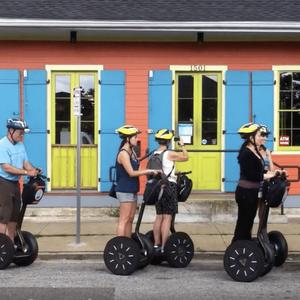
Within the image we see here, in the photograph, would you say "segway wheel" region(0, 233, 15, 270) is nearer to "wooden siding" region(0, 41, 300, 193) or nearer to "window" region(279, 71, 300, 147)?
"wooden siding" region(0, 41, 300, 193)

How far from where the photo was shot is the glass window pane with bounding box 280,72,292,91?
424 inches

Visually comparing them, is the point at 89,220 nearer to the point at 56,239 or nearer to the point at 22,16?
the point at 56,239

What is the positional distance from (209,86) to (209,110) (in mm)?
444

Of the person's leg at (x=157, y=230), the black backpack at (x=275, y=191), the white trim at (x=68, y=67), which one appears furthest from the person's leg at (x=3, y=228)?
the white trim at (x=68, y=67)

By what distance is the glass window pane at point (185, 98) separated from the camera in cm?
1077

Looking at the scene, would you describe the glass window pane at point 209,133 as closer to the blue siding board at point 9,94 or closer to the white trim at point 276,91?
the white trim at point 276,91

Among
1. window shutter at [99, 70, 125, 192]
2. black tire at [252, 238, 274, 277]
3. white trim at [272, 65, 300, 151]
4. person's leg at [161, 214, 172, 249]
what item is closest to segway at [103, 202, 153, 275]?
person's leg at [161, 214, 172, 249]

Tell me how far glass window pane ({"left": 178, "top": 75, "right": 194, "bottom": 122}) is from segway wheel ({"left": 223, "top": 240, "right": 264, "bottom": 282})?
182 inches

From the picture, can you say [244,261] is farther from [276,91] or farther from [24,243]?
[276,91]

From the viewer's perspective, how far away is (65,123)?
35.3 feet

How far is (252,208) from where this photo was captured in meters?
6.60

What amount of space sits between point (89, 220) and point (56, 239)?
5.50ft

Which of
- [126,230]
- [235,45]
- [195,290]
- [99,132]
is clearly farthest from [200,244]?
[235,45]

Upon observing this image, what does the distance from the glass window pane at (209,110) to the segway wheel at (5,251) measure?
5.02m
